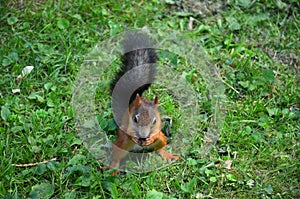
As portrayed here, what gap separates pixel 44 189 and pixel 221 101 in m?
1.10

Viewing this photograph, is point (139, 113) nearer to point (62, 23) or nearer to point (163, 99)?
point (163, 99)

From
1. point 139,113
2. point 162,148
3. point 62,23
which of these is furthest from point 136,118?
point 62,23

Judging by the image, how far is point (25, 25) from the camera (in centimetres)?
309

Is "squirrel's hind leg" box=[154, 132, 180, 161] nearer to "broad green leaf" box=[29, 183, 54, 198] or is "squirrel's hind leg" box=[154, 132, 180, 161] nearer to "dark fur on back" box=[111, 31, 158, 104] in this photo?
"dark fur on back" box=[111, 31, 158, 104]

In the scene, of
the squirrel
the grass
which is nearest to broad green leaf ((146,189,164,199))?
the grass

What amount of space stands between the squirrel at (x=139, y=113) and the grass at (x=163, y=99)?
137 mm

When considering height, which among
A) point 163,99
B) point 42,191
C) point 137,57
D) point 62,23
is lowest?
point 42,191

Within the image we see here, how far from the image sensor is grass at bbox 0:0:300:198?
2.31 metres

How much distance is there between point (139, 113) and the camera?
2.17 metres

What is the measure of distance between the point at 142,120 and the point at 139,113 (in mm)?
34

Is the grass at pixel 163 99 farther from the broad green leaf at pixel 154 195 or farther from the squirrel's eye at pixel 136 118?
the squirrel's eye at pixel 136 118

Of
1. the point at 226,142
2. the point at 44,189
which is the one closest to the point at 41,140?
the point at 44,189

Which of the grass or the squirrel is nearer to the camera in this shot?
the squirrel

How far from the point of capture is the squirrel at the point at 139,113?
85.9 inches
